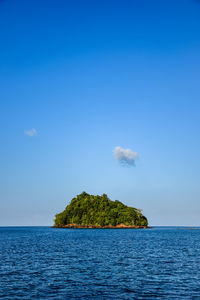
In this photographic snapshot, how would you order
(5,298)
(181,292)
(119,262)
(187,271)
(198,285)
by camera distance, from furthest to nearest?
(119,262), (187,271), (198,285), (181,292), (5,298)

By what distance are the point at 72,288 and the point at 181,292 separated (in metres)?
11.7

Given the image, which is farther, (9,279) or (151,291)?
(9,279)

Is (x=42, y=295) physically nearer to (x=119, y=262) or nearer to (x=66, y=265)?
(x=66, y=265)

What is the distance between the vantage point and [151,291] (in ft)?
94.8

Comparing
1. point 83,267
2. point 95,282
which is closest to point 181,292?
point 95,282

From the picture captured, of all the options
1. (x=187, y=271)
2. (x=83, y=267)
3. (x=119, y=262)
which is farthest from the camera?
(x=119, y=262)

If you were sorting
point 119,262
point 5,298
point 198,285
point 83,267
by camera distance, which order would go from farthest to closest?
point 119,262
point 83,267
point 198,285
point 5,298

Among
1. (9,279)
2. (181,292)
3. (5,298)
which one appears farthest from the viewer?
(9,279)

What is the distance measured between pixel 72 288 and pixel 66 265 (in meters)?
15.7

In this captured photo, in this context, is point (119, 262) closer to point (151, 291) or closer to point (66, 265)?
point (66, 265)

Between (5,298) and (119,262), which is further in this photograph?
(119,262)

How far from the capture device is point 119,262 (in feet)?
159

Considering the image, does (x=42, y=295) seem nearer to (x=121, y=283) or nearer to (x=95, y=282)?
(x=95, y=282)

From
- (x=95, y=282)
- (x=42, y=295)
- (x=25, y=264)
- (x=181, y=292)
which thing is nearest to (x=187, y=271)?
(x=181, y=292)
